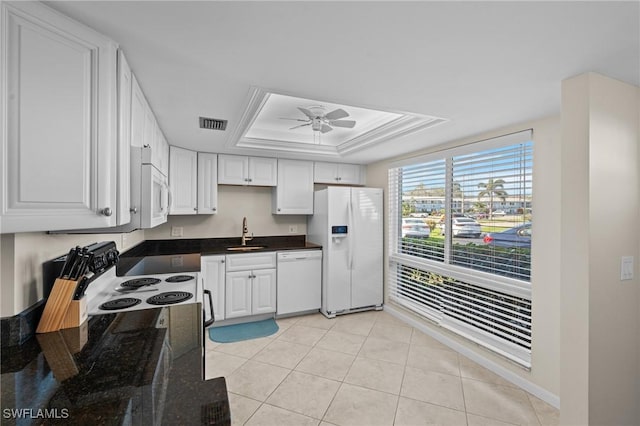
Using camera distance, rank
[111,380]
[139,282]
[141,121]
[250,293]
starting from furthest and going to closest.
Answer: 1. [250,293]
2. [139,282]
3. [141,121]
4. [111,380]

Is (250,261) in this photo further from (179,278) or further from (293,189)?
(179,278)

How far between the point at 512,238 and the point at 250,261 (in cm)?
283

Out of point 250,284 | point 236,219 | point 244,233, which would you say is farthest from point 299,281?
point 236,219

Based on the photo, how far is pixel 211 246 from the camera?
400cm

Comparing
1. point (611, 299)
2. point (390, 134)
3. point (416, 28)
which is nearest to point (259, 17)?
point (416, 28)

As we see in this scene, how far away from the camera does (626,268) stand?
1669 mm

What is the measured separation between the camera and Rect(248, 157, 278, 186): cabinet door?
155 inches

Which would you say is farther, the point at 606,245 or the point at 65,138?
the point at 606,245

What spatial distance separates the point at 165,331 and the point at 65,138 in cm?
90

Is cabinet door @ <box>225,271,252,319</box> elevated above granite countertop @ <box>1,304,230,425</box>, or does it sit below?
below

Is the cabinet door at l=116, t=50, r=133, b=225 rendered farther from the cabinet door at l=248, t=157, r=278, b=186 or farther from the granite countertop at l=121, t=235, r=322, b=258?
the cabinet door at l=248, t=157, r=278, b=186

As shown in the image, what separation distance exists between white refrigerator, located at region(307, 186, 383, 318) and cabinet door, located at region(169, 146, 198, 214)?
5.41 ft

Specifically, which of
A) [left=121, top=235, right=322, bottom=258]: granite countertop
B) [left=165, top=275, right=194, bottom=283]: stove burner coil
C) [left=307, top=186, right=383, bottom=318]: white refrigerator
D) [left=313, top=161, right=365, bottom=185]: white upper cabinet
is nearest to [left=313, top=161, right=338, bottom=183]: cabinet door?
[left=313, top=161, right=365, bottom=185]: white upper cabinet

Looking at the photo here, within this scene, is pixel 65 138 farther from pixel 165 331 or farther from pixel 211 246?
pixel 211 246
